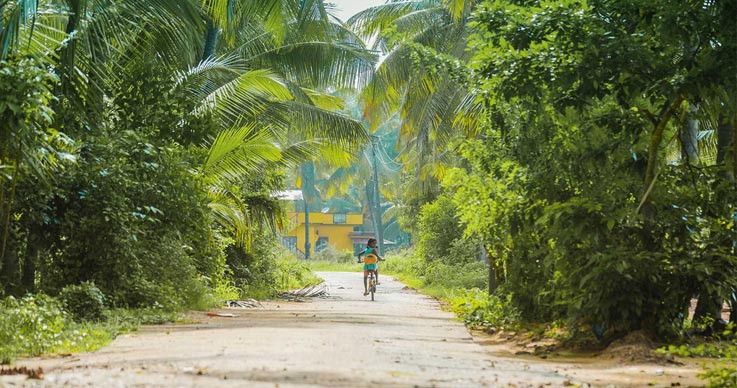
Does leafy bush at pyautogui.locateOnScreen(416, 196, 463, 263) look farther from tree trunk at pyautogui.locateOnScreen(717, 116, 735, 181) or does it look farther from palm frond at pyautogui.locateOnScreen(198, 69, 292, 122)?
tree trunk at pyautogui.locateOnScreen(717, 116, 735, 181)

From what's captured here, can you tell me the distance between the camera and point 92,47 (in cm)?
1264

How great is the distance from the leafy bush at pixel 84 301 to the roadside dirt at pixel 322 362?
643mm

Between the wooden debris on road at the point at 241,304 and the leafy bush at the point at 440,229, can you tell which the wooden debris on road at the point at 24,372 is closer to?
the wooden debris on road at the point at 241,304

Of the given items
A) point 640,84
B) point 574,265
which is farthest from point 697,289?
point 640,84

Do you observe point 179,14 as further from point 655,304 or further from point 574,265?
point 655,304

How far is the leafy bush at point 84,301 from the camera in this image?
11812 millimetres

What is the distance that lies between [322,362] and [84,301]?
16.7 feet

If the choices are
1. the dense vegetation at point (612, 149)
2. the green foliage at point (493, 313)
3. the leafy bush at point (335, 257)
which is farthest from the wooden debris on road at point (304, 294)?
the leafy bush at point (335, 257)

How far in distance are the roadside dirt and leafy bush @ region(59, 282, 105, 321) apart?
64cm

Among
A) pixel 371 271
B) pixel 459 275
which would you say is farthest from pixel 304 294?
pixel 459 275

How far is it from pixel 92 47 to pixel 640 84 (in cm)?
694

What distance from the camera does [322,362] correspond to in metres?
7.83

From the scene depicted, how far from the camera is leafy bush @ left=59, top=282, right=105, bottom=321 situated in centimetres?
1181

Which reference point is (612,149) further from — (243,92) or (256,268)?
(256,268)
